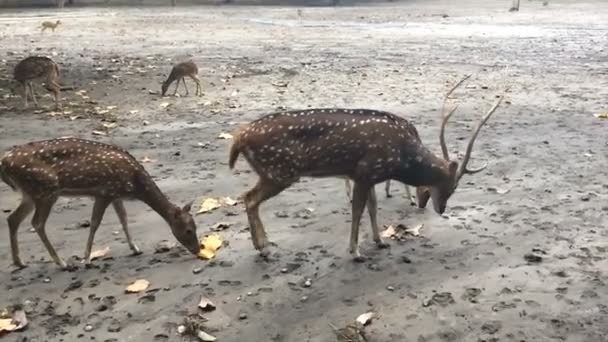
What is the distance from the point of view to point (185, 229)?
19.1 ft

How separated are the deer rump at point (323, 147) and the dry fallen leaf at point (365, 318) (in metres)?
1.16

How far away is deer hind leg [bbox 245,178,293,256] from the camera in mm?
5820

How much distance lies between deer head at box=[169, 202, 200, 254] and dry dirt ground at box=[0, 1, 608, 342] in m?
0.13

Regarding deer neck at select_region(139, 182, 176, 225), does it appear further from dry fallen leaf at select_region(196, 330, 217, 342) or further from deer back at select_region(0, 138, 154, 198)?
dry fallen leaf at select_region(196, 330, 217, 342)

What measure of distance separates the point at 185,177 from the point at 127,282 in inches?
104

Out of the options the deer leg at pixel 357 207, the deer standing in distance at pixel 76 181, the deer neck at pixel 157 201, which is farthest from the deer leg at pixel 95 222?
the deer leg at pixel 357 207

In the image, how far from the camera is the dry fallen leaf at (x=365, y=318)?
188 inches

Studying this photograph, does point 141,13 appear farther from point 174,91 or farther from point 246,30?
point 174,91

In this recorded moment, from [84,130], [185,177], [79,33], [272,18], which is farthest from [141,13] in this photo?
[185,177]

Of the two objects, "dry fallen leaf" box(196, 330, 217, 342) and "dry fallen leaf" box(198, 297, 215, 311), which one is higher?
"dry fallen leaf" box(198, 297, 215, 311)

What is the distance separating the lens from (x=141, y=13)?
3203cm

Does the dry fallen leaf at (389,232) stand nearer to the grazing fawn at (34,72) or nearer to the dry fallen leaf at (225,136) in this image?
the dry fallen leaf at (225,136)

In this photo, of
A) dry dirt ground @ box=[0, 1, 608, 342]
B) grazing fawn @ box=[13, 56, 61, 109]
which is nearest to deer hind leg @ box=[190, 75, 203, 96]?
dry dirt ground @ box=[0, 1, 608, 342]

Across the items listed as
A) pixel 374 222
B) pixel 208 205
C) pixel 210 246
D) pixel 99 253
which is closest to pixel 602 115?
pixel 374 222
